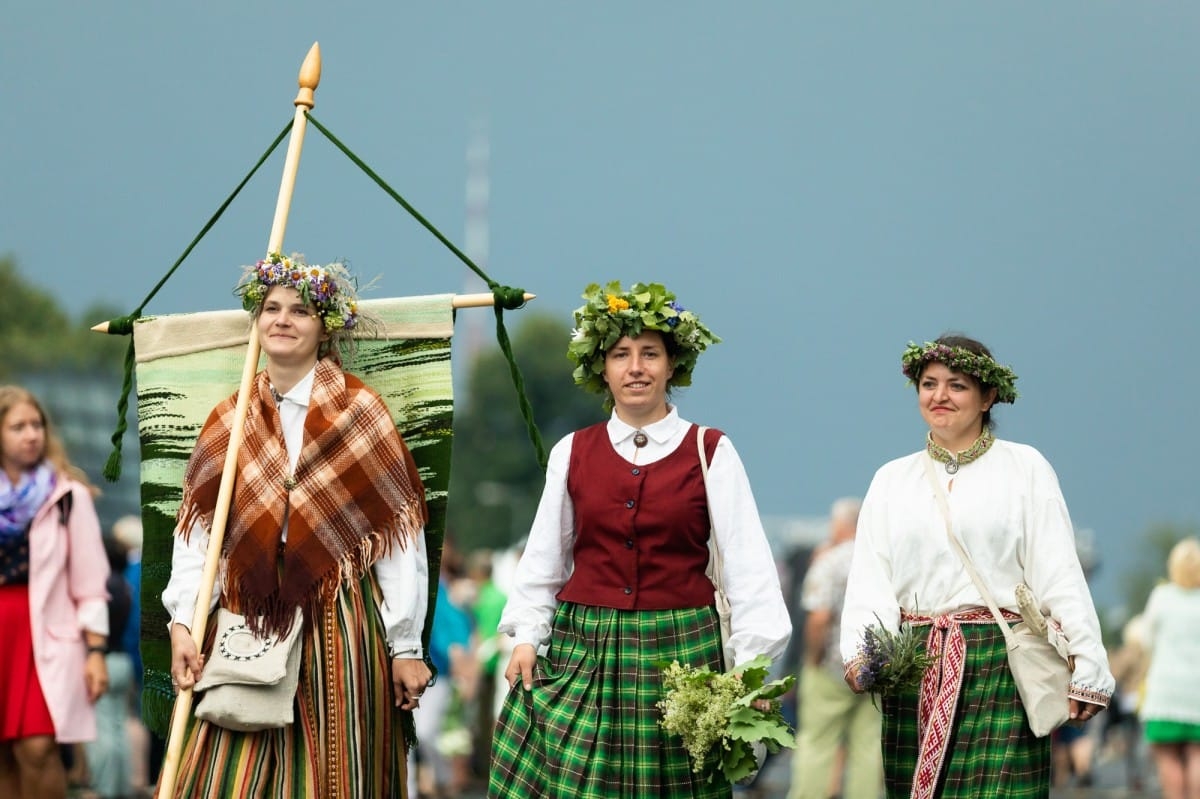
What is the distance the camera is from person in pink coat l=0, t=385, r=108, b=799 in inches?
375

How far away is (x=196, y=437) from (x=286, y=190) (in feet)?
3.29

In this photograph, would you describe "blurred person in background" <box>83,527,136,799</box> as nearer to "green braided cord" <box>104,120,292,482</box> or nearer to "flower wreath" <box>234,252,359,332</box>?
"green braided cord" <box>104,120,292,482</box>

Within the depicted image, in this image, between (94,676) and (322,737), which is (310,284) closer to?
(322,737)

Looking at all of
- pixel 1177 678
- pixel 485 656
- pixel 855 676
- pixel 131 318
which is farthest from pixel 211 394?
pixel 485 656

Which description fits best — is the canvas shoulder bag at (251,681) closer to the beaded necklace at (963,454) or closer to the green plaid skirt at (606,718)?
the green plaid skirt at (606,718)

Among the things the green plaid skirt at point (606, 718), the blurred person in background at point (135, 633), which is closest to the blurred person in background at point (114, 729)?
the blurred person in background at point (135, 633)

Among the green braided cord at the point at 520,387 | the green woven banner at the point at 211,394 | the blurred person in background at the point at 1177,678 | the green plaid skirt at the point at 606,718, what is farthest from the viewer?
the blurred person in background at the point at 1177,678

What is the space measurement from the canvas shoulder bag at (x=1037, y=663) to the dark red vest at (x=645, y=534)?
0.97 m

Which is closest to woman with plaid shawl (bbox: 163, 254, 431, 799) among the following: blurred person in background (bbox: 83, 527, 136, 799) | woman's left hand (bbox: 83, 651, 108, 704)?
woman's left hand (bbox: 83, 651, 108, 704)

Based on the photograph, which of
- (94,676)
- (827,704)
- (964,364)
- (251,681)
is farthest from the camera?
(827,704)

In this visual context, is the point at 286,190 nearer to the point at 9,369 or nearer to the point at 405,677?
the point at 405,677

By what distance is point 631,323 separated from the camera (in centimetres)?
732

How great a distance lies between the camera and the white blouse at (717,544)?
7.14m

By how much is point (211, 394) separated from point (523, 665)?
5.60 feet
